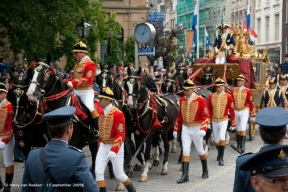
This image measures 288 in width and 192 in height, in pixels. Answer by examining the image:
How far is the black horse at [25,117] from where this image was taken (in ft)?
30.8

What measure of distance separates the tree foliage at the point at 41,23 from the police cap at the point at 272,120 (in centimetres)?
1217

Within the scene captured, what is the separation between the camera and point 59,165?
4641 mm

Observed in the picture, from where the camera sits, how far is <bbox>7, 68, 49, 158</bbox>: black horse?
9375 mm

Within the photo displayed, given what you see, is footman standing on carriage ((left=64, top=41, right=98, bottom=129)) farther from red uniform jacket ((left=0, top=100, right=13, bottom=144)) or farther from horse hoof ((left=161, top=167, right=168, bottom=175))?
horse hoof ((left=161, top=167, right=168, bottom=175))

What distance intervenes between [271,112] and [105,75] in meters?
7.41

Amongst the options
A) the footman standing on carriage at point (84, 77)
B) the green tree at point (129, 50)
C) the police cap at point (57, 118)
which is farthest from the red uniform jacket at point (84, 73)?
the green tree at point (129, 50)

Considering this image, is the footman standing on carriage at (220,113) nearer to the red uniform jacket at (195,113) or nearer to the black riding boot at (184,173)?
the red uniform jacket at (195,113)

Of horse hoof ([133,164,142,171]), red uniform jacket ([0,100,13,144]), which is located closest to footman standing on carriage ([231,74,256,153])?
horse hoof ([133,164,142,171])

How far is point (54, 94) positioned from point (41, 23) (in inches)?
295

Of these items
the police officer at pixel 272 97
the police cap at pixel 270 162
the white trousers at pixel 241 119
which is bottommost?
the white trousers at pixel 241 119

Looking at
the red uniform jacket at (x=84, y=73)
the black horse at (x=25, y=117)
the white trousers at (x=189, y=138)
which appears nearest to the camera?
the black horse at (x=25, y=117)

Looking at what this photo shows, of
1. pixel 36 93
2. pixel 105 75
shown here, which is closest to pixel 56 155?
pixel 36 93

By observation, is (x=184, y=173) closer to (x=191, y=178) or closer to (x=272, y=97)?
(x=191, y=178)

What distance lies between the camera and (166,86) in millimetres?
14375
